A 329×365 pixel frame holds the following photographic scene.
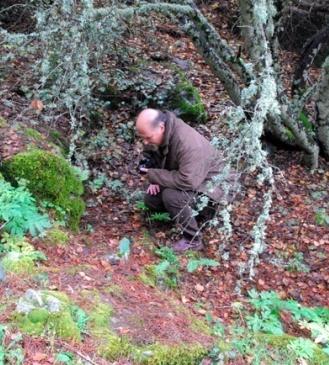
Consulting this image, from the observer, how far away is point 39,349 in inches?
108

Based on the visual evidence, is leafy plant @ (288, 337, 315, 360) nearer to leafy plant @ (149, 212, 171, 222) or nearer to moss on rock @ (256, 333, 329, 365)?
moss on rock @ (256, 333, 329, 365)

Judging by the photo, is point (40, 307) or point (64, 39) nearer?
point (40, 307)

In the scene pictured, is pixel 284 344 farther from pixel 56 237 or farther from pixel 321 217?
pixel 321 217

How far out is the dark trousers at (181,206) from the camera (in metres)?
5.01

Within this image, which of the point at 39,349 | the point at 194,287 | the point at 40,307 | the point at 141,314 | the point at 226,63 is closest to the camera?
the point at 39,349

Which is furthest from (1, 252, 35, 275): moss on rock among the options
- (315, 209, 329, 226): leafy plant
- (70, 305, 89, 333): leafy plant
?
(315, 209, 329, 226): leafy plant

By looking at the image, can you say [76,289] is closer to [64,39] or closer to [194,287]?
[194,287]

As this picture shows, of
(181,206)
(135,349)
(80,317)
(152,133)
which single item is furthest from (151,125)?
(135,349)

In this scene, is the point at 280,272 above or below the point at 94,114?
below

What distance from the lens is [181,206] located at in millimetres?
5070

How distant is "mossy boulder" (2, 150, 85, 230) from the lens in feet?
14.8

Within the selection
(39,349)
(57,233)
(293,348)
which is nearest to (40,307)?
(39,349)

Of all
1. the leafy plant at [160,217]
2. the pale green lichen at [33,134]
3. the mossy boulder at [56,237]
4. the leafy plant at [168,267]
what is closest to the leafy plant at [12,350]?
the mossy boulder at [56,237]

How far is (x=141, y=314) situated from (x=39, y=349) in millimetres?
897
